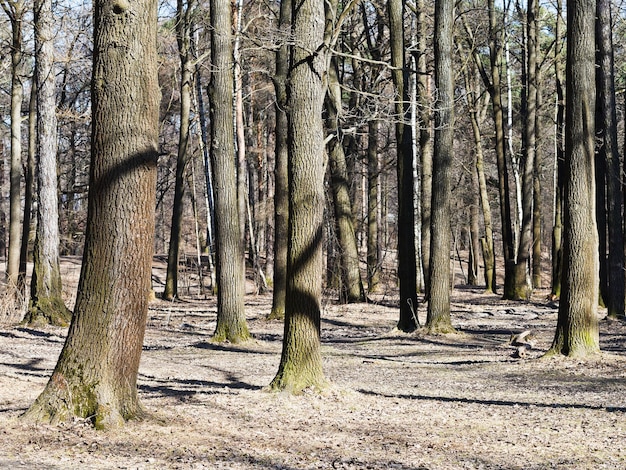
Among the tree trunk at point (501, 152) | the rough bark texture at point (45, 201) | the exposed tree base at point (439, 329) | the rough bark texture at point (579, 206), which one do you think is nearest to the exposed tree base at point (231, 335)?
the exposed tree base at point (439, 329)

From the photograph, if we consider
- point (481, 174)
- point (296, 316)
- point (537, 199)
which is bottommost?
point (296, 316)

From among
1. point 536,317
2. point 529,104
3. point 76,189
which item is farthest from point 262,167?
point 536,317

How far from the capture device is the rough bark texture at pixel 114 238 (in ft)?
20.0

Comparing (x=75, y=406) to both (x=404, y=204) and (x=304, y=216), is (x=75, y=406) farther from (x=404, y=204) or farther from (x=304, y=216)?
(x=404, y=204)

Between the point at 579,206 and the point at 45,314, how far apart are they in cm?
1064

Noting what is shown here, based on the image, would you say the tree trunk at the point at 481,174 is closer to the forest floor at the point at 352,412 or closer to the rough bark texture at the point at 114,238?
the forest floor at the point at 352,412

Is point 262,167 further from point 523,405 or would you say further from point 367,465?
point 367,465

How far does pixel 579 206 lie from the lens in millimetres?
10430

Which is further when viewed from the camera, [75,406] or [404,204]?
[404,204]

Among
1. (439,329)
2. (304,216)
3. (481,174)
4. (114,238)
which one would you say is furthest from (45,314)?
(481,174)

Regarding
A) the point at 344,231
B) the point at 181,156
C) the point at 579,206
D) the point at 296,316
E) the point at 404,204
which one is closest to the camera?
the point at 296,316

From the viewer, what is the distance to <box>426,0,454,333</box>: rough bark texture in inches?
569

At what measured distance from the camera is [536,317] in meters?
18.8

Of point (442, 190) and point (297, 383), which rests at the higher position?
point (442, 190)
